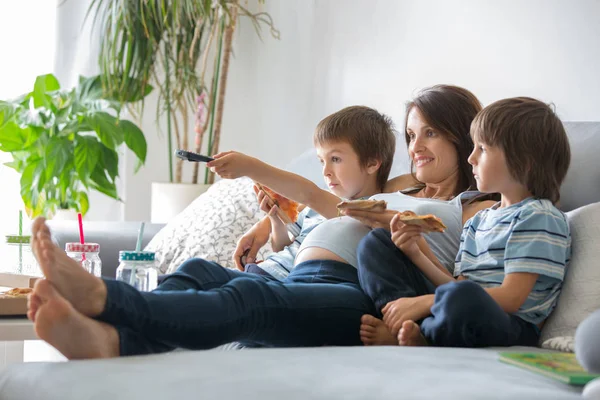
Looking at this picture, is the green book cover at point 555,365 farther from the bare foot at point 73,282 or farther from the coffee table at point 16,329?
the coffee table at point 16,329

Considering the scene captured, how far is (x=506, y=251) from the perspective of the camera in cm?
148

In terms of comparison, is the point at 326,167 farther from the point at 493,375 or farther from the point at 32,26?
the point at 32,26

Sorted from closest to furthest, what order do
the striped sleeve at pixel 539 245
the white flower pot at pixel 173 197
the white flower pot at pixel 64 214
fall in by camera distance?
the striped sleeve at pixel 539 245 → the white flower pot at pixel 173 197 → the white flower pot at pixel 64 214

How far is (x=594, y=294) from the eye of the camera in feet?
4.75

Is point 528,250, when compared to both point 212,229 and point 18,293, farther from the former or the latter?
point 212,229

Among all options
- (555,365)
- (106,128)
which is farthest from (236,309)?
(106,128)

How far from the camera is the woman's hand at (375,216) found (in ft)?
5.25

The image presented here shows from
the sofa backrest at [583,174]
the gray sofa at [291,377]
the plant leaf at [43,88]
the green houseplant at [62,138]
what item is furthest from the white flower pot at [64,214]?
the gray sofa at [291,377]

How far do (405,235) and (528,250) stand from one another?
21 cm

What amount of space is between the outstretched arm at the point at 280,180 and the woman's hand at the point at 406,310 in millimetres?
443

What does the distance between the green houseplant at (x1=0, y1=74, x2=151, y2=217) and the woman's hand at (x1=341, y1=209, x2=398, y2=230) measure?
2.14 meters

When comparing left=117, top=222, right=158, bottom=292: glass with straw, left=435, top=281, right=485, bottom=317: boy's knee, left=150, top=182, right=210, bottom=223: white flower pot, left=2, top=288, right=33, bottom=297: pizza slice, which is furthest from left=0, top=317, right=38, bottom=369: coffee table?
left=150, top=182, right=210, bottom=223: white flower pot

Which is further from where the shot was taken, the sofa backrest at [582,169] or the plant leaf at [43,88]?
the plant leaf at [43,88]

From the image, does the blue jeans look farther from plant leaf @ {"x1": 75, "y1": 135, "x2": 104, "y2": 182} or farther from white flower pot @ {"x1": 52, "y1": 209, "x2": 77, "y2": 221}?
white flower pot @ {"x1": 52, "y1": 209, "x2": 77, "y2": 221}
